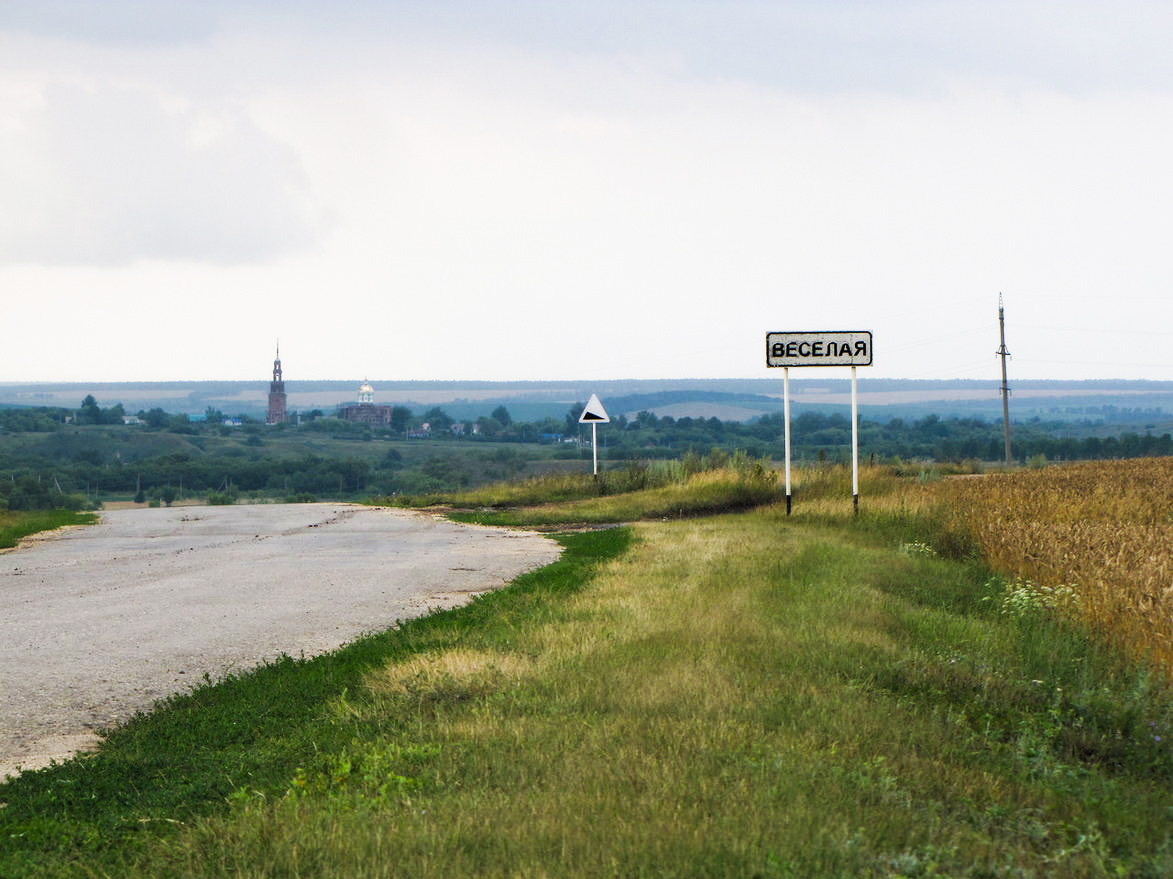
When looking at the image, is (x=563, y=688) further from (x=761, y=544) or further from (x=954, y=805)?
(x=761, y=544)

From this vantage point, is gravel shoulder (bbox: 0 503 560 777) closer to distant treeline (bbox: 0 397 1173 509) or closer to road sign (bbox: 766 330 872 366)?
road sign (bbox: 766 330 872 366)

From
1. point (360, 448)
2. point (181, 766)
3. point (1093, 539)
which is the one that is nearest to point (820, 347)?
point (1093, 539)

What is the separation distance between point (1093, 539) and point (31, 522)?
69.4 ft

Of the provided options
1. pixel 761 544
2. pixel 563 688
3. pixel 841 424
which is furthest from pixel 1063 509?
pixel 841 424

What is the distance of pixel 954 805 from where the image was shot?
203 inches

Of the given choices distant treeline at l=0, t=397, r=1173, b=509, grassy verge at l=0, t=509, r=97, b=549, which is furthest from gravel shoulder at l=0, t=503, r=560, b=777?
distant treeline at l=0, t=397, r=1173, b=509

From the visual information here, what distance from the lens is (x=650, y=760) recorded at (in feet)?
17.9

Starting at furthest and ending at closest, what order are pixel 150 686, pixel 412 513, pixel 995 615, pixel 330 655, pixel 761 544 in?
pixel 412 513 < pixel 761 544 < pixel 995 615 < pixel 330 655 < pixel 150 686

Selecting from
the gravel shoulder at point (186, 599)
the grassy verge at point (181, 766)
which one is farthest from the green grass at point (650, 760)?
the gravel shoulder at point (186, 599)

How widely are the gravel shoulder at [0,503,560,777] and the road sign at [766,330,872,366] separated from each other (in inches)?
193

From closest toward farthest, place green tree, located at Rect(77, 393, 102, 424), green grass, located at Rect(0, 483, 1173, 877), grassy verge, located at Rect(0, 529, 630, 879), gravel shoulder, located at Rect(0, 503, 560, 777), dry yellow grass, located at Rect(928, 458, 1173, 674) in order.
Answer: green grass, located at Rect(0, 483, 1173, 877)
grassy verge, located at Rect(0, 529, 630, 879)
gravel shoulder, located at Rect(0, 503, 560, 777)
dry yellow grass, located at Rect(928, 458, 1173, 674)
green tree, located at Rect(77, 393, 102, 424)

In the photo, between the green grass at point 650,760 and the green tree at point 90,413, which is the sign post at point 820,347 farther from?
the green tree at point 90,413

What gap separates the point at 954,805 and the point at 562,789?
5.35 feet

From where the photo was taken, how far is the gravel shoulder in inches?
329
